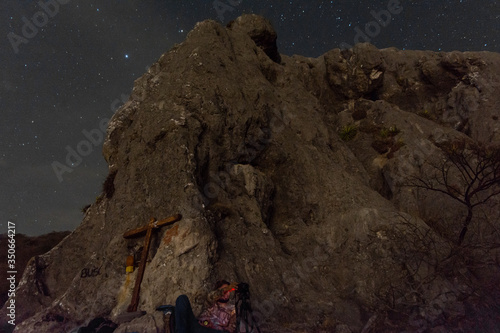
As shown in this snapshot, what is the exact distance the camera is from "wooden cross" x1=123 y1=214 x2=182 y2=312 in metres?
8.45

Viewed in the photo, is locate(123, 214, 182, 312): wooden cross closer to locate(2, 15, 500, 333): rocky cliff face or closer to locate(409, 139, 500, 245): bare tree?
locate(2, 15, 500, 333): rocky cliff face

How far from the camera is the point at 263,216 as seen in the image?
1233 centimetres

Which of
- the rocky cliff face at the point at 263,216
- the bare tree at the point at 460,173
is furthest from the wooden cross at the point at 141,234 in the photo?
the bare tree at the point at 460,173

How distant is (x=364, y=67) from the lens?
934 inches

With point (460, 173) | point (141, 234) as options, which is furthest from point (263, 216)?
point (460, 173)

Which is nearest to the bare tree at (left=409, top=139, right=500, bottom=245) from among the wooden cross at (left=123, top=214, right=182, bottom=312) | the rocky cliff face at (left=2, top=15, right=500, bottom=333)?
the rocky cliff face at (left=2, top=15, right=500, bottom=333)

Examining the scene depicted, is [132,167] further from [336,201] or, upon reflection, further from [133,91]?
[336,201]

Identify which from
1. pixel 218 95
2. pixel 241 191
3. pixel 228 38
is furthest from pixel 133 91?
pixel 241 191

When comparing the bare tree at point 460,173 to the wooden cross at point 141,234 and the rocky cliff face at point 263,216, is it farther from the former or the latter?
the wooden cross at point 141,234

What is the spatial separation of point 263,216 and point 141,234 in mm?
4907

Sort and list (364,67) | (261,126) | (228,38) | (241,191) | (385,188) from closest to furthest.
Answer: (241,191)
(261,126)
(385,188)
(228,38)
(364,67)

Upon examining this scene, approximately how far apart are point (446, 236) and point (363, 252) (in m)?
4.98

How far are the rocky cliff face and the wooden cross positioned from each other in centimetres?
23

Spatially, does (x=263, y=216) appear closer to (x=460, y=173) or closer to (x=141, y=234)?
(x=141, y=234)
